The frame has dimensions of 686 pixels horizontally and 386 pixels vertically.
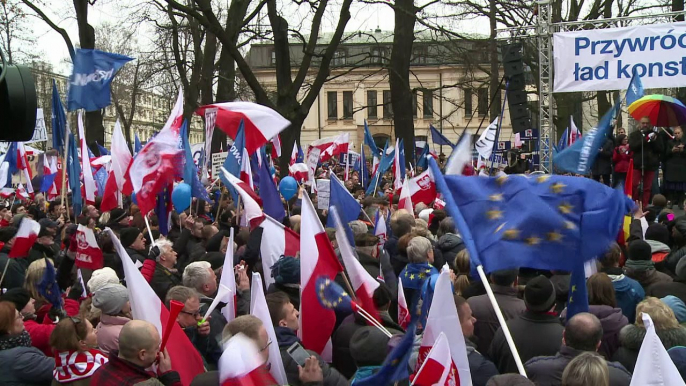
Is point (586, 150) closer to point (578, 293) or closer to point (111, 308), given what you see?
point (578, 293)

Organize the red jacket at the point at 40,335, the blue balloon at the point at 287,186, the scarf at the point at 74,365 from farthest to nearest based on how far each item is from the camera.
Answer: the blue balloon at the point at 287,186, the red jacket at the point at 40,335, the scarf at the point at 74,365

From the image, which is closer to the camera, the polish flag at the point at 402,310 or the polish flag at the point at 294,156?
the polish flag at the point at 402,310

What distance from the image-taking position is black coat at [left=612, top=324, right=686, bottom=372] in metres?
4.36

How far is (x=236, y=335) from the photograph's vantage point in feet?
12.4

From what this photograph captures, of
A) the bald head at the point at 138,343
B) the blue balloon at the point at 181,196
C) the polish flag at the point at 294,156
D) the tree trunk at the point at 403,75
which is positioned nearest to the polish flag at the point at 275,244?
the bald head at the point at 138,343

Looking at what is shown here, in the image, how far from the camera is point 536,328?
463 cm

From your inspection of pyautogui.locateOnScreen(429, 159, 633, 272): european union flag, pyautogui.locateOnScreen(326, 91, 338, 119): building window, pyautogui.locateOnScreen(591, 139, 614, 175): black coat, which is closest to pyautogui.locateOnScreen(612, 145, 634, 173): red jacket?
pyautogui.locateOnScreen(591, 139, 614, 175): black coat

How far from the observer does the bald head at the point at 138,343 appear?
3852mm

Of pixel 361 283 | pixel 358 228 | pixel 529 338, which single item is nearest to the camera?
pixel 529 338

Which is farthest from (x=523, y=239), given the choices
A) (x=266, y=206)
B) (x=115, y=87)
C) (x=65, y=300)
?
(x=115, y=87)

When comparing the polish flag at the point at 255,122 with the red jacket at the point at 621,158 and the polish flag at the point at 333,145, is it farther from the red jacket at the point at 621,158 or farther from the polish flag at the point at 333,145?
the polish flag at the point at 333,145

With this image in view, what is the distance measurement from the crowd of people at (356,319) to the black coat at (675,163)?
5.96 metres

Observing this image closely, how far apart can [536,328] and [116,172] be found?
285 inches

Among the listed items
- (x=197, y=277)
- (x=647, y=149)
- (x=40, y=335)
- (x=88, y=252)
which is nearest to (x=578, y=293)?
(x=197, y=277)
